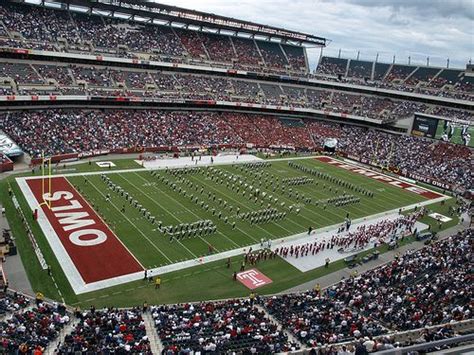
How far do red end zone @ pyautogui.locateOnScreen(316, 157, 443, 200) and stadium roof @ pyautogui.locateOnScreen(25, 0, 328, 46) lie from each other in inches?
1030

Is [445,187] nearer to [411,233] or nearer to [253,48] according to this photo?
[411,233]

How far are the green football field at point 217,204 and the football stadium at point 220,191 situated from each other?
7.2 inches

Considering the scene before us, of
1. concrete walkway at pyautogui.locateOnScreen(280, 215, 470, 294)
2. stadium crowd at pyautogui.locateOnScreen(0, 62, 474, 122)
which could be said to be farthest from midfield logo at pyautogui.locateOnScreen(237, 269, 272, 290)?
stadium crowd at pyautogui.locateOnScreen(0, 62, 474, 122)

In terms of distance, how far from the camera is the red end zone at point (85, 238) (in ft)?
70.6

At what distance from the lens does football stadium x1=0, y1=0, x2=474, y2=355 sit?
16.3 metres

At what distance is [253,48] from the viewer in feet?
229

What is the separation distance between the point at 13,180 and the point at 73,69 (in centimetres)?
2145

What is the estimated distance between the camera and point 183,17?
59.6m

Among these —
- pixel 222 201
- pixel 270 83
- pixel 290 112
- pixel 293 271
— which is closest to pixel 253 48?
pixel 270 83

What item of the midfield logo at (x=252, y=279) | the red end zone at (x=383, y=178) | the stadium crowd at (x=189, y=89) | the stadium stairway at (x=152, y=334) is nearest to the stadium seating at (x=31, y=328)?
the stadium stairway at (x=152, y=334)

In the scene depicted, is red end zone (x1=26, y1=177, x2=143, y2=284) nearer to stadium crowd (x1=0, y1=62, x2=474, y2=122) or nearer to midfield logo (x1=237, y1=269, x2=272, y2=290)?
midfield logo (x1=237, y1=269, x2=272, y2=290)

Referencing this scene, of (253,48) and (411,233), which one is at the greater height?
(253,48)

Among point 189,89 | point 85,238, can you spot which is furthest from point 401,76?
point 85,238

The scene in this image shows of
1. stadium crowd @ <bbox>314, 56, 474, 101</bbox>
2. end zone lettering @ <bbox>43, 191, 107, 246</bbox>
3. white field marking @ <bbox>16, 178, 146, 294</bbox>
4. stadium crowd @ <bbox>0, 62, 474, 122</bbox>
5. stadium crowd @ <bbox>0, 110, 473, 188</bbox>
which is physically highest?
stadium crowd @ <bbox>314, 56, 474, 101</bbox>
